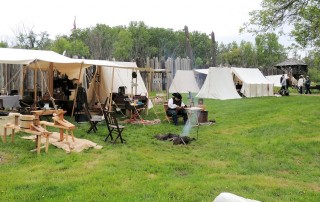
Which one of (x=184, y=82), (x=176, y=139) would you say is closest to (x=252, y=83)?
(x=184, y=82)

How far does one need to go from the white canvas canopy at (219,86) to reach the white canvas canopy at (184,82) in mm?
2553

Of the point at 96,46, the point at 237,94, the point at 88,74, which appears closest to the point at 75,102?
the point at 88,74

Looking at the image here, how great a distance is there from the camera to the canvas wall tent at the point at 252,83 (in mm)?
20172

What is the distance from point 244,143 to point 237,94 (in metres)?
11.4

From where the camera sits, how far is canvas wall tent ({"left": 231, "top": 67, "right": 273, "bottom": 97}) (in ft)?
66.2

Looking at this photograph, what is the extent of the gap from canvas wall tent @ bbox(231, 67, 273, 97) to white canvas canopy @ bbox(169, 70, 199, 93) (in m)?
2.64

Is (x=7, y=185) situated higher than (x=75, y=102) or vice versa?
(x=75, y=102)

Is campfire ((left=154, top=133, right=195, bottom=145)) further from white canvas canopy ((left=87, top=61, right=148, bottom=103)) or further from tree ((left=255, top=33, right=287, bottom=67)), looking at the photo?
tree ((left=255, top=33, right=287, bottom=67))

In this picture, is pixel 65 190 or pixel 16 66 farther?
pixel 16 66

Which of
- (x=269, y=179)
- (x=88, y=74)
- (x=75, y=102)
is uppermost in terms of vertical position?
(x=88, y=74)

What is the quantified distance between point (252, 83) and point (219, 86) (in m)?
2.93

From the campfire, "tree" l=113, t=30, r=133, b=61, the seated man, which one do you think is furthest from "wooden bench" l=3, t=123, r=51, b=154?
"tree" l=113, t=30, r=133, b=61

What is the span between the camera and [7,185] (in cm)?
480

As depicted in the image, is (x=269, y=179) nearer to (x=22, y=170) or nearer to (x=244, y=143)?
(x=244, y=143)
